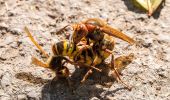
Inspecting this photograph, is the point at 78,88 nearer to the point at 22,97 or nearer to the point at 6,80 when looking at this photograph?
the point at 22,97

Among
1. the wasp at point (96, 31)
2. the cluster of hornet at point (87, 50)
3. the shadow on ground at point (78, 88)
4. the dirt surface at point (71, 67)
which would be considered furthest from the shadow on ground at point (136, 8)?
the shadow on ground at point (78, 88)

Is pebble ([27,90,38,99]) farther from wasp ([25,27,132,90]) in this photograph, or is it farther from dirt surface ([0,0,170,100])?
wasp ([25,27,132,90])

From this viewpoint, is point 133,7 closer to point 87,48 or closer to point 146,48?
point 146,48

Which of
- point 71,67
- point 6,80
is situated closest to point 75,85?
point 71,67

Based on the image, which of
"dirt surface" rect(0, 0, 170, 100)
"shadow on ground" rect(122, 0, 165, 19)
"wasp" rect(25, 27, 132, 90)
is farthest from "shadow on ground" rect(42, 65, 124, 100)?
"shadow on ground" rect(122, 0, 165, 19)

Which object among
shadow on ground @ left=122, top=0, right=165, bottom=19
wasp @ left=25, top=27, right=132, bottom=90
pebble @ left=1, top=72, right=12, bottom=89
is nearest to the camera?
wasp @ left=25, top=27, right=132, bottom=90

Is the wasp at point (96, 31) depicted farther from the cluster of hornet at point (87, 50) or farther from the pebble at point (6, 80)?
the pebble at point (6, 80)

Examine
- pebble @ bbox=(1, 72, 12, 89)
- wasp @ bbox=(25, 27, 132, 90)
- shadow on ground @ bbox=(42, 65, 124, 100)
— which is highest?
wasp @ bbox=(25, 27, 132, 90)
